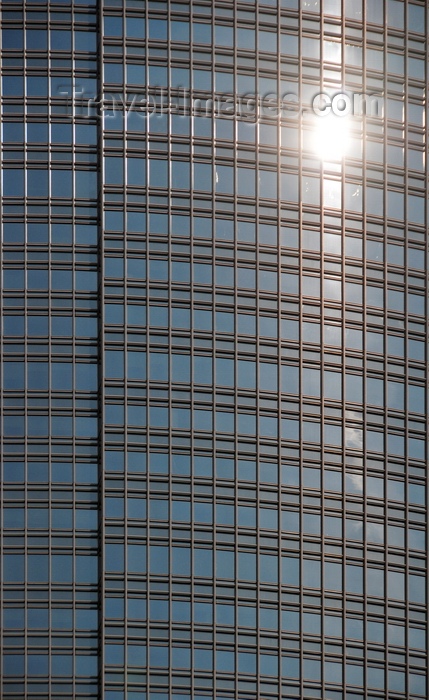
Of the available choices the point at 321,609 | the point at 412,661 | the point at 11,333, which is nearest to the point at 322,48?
the point at 11,333

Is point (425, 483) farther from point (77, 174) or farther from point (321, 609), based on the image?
point (77, 174)

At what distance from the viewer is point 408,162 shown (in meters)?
62.7

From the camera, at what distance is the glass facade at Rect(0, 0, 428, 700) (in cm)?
5762

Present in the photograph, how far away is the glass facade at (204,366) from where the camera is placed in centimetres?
5762

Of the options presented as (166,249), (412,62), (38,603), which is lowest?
(38,603)

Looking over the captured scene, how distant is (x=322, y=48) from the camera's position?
203 feet

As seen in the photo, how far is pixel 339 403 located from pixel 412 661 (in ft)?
54.4

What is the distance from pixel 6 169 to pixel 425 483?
108ft

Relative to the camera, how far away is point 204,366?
59.1 meters

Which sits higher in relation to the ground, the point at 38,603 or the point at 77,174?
the point at 77,174

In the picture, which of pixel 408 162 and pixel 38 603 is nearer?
pixel 38 603

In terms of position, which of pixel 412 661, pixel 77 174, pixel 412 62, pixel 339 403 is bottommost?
pixel 412 661

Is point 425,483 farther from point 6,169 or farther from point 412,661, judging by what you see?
point 6,169

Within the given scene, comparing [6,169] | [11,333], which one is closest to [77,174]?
[6,169]
